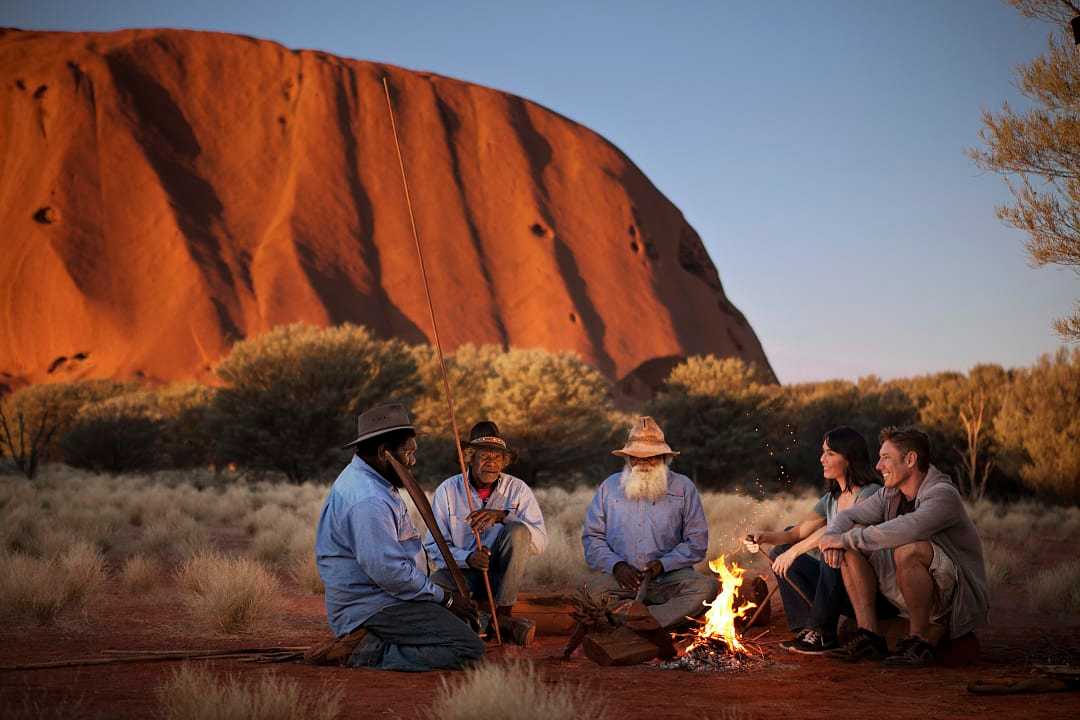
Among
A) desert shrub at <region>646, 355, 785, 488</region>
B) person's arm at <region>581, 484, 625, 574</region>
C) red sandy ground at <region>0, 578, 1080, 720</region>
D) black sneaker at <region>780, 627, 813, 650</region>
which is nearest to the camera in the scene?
red sandy ground at <region>0, 578, 1080, 720</region>

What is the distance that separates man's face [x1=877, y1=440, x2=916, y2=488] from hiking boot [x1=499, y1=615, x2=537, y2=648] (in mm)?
2713

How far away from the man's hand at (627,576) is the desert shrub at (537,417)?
21.1 metres

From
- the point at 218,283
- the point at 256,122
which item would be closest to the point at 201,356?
the point at 218,283

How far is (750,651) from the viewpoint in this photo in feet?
21.7

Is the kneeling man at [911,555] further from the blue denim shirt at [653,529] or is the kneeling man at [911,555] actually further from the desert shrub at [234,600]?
the desert shrub at [234,600]

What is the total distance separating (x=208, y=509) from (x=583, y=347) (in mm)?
36456

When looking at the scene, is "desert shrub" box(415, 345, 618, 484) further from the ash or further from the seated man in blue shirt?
the seated man in blue shirt

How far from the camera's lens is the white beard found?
7227mm

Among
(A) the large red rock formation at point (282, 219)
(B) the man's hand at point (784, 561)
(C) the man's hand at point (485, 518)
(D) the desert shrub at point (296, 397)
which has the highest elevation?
(A) the large red rock formation at point (282, 219)

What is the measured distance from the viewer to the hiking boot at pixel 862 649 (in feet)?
20.8

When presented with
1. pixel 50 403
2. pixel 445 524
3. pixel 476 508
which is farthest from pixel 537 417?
pixel 50 403

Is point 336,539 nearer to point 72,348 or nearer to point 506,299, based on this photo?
point 72,348

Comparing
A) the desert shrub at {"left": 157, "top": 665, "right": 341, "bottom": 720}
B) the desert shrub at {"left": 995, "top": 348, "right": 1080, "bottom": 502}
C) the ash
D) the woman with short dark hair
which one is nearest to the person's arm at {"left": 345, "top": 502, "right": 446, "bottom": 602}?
the desert shrub at {"left": 157, "top": 665, "right": 341, "bottom": 720}

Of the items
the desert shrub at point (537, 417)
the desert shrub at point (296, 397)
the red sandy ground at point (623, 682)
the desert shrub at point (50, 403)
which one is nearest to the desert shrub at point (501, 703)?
the red sandy ground at point (623, 682)
